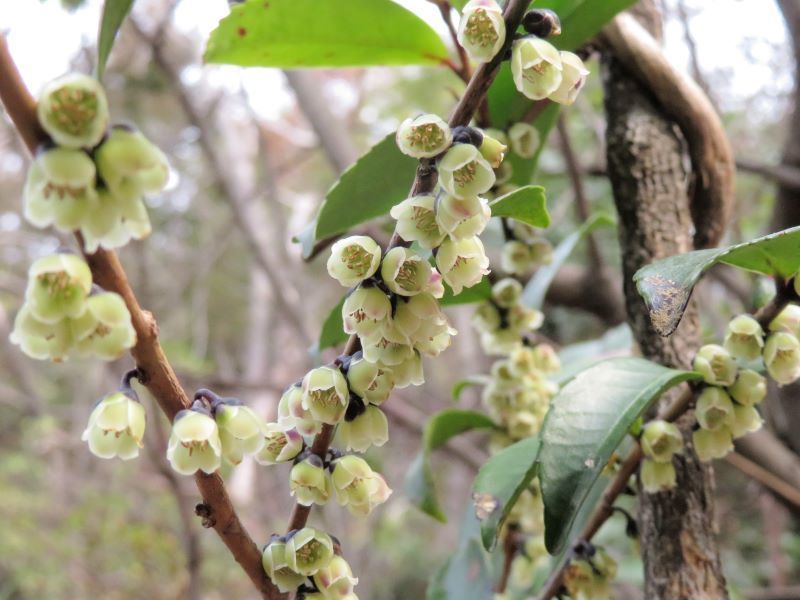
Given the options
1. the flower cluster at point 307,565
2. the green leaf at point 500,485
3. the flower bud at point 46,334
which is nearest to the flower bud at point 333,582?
the flower cluster at point 307,565

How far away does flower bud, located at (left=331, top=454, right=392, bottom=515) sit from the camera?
0.44m

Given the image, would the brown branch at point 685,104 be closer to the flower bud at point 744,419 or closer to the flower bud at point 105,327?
the flower bud at point 744,419

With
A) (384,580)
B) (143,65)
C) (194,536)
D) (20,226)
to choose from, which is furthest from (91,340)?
(20,226)

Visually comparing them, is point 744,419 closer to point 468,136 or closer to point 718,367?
point 718,367

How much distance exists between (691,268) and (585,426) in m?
0.13

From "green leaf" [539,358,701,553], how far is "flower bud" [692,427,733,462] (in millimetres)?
56

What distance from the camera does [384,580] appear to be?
424cm

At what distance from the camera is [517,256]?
72 centimetres

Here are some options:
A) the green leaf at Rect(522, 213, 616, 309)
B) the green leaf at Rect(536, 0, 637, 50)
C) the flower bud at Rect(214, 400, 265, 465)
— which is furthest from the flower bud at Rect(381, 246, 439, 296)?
the green leaf at Rect(522, 213, 616, 309)

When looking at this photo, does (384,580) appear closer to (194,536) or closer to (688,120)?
(194,536)

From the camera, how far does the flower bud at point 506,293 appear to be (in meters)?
0.74

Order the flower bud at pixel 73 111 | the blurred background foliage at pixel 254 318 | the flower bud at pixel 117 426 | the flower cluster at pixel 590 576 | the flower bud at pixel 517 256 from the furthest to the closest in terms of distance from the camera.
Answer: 1. the blurred background foliage at pixel 254 318
2. the flower bud at pixel 517 256
3. the flower cluster at pixel 590 576
4. the flower bud at pixel 117 426
5. the flower bud at pixel 73 111

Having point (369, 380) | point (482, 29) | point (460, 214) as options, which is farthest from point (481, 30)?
point (369, 380)

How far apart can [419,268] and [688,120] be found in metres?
0.45
